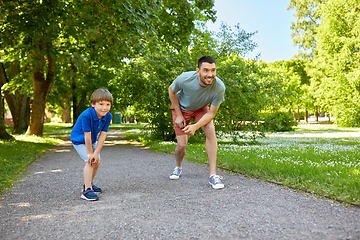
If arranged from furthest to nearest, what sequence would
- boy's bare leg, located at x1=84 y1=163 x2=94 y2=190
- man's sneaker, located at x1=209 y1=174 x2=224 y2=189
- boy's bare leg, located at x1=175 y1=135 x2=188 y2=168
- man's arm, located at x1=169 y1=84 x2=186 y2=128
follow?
boy's bare leg, located at x1=175 y1=135 x2=188 y2=168 < man's arm, located at x1=169 y1=84 x2=186 y2=128 < man's sneaker, located at x1=209 y1=174 x2=224 y2=189 < boy's bare leg, located at x1=84 y1=163 x2=94 y2=190

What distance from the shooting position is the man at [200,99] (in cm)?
438

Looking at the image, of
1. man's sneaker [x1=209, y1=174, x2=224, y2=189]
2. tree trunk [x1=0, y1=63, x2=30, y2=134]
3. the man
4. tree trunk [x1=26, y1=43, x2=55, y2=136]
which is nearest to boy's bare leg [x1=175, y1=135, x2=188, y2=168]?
the man

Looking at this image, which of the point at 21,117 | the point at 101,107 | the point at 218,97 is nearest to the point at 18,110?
the point at 21,117

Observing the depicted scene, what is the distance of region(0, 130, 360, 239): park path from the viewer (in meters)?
2.83

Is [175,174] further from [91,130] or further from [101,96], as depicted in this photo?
[101,96]

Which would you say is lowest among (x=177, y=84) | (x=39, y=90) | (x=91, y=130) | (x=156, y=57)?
(x=91, y=130)

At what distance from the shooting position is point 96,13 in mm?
9141

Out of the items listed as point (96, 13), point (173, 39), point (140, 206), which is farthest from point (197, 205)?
point (173, 39)

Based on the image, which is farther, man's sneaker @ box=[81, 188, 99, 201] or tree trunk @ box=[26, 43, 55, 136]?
tree trunk @ box=[26, 43, 55, 136]

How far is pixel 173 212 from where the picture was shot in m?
3.45

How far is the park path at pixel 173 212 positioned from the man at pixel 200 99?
0.66 metres

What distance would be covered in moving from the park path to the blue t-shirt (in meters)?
0.88

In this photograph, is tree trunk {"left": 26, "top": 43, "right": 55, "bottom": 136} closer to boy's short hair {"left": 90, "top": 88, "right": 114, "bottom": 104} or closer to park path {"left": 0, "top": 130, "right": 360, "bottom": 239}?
park path {"left": 0, "top": 130, "right": 360, "bottom": 239}

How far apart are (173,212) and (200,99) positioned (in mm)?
1967
